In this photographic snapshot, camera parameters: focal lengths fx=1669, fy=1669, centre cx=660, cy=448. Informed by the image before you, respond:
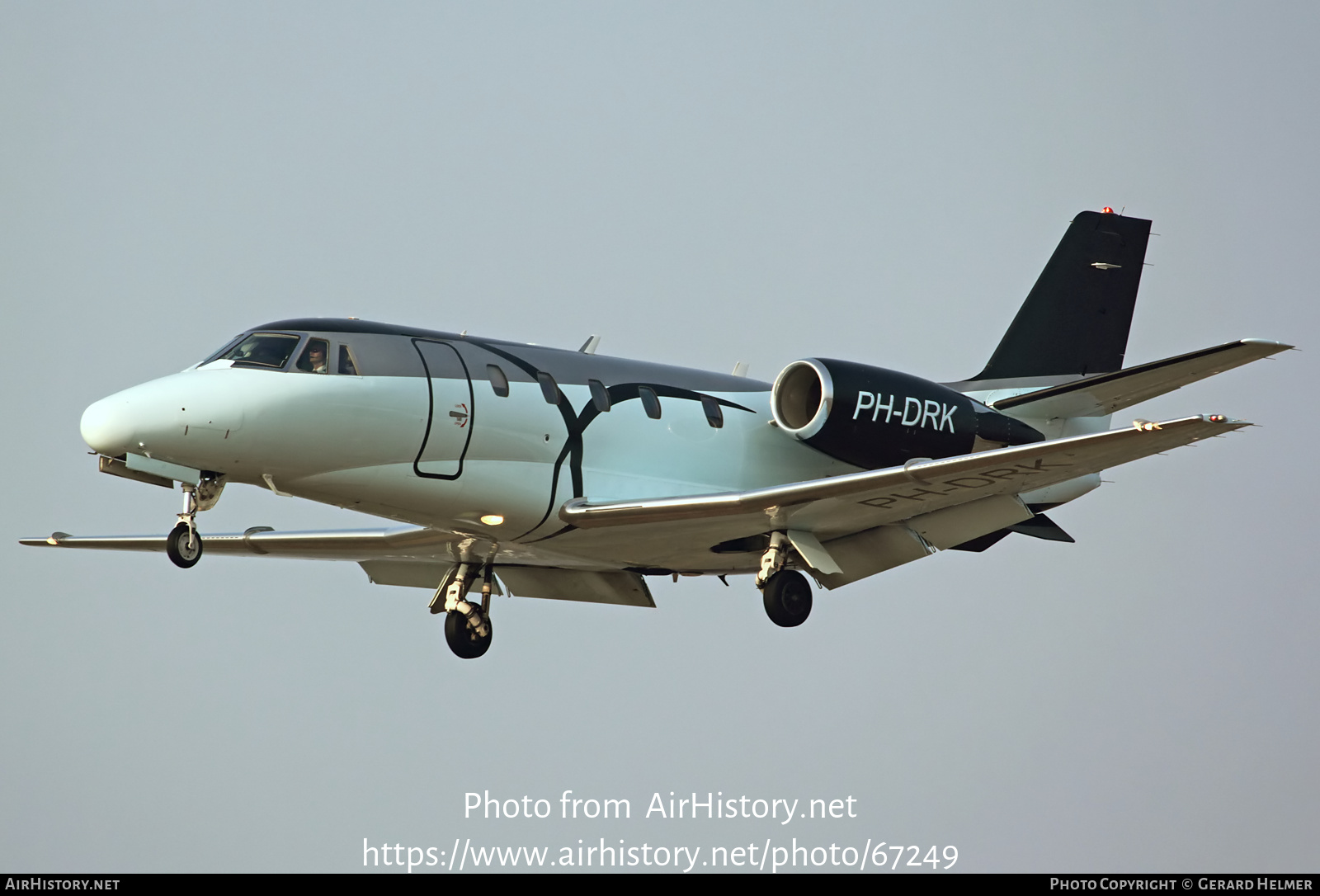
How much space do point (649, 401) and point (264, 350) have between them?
484 centimetres

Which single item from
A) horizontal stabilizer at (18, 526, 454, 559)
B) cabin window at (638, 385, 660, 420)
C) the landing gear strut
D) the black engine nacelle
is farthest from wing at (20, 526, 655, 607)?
the landing gear strut

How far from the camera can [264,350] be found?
18.0 meters

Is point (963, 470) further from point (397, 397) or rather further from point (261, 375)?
point (261, 375)

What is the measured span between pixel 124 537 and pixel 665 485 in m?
7.81

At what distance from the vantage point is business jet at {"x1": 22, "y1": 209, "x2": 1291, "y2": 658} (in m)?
17.7

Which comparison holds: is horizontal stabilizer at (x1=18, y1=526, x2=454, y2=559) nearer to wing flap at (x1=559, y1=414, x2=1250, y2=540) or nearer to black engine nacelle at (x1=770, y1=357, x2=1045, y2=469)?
wing flap at (x1=559, y1=414, x2=1250, y2=540)

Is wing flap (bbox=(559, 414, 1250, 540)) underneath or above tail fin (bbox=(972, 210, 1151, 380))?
underneath

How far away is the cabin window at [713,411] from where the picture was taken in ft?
68.8

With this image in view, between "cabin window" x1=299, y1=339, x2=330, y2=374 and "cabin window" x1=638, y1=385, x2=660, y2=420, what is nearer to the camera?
"cabin window" x1=299, y1=339, x2=330, y2=374

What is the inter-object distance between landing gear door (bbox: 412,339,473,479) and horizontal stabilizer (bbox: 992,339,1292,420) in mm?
7628

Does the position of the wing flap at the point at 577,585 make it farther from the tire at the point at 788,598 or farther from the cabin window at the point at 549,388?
A: the cabin window at the point at 549,388

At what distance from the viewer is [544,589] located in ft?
76.3

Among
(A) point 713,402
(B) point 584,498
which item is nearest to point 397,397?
(B) point 584,498

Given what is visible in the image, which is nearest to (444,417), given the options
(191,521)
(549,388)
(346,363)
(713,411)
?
(346,363)
